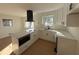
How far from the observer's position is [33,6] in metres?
1.82

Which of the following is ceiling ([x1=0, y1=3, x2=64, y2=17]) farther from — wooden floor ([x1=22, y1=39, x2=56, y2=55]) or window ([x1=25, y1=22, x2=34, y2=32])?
wooden floor ([x1=22, y1=39, x2=56, y2=55])

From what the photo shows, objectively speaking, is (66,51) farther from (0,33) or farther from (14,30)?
(0,33)

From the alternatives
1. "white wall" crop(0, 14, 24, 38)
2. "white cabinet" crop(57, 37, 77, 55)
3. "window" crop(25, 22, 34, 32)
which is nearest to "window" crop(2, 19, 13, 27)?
"white wall" crop(0, 14, 24, 38)

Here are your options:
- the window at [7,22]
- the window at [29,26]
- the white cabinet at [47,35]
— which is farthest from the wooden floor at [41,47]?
the window at [7,22]

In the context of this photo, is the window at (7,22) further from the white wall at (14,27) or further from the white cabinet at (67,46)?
the white cabinet at (67,46)

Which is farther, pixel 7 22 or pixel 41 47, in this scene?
pixel 41 47

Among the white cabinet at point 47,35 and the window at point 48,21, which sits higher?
the window at point 48,21

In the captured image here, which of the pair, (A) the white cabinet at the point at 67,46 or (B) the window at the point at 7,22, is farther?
(B) the window at the point at 7,22

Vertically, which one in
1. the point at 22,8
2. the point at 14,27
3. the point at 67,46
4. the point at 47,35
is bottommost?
the point at 67,46

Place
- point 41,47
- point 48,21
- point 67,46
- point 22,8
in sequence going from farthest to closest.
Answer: point 41,47 → point 48,21 → point 22,8 → point 67,46

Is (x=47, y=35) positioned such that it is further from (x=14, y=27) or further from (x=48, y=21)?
(x=14, y=27)

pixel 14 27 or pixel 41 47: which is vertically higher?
pixel 14 27

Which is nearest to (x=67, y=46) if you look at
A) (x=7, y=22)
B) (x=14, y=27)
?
(x=14, y=27)
